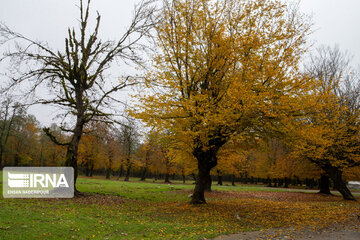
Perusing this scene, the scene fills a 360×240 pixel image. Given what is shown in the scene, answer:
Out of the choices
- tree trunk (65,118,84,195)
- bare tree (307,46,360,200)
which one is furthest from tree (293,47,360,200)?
tree trunk (65,118,84,195)

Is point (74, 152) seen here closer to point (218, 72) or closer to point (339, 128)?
point (218, 72)

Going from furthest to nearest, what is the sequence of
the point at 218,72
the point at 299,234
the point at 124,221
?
the point at 218,72
the point at 124,221
the point at 299,234

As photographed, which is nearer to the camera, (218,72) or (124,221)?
(124,221)

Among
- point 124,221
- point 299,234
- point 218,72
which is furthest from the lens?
point 218,72

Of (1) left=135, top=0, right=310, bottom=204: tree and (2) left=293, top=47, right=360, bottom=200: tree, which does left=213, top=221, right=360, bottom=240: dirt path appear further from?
(2) left=293, top=47, right=360, bottom=200: tree

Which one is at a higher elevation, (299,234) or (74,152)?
(74,152)

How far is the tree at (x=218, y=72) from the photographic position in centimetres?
1044

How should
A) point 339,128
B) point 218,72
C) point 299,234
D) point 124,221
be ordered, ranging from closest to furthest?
point 299,234
point 124,221
point 218,72
point 339,128

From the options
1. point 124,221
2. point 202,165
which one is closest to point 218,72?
point 202,165

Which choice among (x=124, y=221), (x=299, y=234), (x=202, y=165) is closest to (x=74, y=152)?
(x=124, y=221)

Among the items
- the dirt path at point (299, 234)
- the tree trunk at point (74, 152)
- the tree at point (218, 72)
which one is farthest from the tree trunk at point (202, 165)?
the tree trunk at point (74, 152)

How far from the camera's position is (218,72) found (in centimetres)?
1259

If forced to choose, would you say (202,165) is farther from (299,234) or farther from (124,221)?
(299,234)

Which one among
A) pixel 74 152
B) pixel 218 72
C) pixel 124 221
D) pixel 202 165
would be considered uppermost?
pixel 218 72
